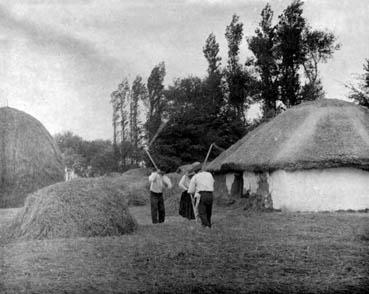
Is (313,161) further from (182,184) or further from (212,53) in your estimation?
(212,53)

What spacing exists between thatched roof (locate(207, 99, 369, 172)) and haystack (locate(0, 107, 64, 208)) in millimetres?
7794

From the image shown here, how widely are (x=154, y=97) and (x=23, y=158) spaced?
18.6 m

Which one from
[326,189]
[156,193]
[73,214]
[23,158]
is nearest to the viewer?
[73,214]

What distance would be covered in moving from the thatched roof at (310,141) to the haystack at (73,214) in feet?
28.9

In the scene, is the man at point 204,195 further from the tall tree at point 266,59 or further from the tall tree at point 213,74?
the tall tree at point 213,74

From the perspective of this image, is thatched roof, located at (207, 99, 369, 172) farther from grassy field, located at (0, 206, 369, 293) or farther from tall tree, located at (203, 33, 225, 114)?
tall tree, located at (203, 33, 225, 114)

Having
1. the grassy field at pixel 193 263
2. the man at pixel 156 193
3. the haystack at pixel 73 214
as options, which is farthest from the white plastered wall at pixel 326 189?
the haystack at pixel 73 214

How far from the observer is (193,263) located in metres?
8.68

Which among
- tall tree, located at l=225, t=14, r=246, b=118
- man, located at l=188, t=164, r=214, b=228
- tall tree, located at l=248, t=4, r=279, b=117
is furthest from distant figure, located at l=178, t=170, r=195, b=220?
tall tree, located at l=225, t=14, r=246, b=118

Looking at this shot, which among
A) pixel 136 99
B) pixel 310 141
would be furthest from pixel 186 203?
pixel 136 99

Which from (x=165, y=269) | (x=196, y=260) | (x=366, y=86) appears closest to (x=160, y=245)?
(x=196, y=260)

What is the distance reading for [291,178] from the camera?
65.7ft

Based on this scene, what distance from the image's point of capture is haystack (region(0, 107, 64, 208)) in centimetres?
1855

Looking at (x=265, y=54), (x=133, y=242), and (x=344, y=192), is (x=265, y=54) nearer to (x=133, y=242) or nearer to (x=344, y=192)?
(x=344, y=192)
